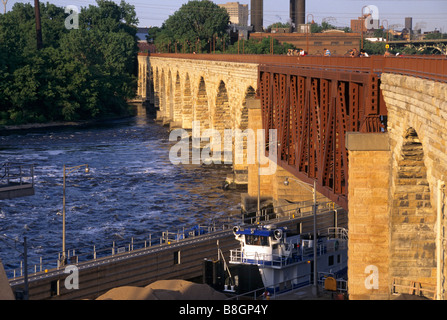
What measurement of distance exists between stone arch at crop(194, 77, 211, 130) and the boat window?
66.0m

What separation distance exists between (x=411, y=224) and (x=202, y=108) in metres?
79.4

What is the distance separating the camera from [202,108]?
109 m

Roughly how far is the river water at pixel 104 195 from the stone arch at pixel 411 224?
20406 mm

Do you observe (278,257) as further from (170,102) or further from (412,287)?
(170,102)

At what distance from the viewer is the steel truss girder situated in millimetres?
33719

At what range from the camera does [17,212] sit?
197ft

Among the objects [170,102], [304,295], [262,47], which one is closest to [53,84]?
[170,102]

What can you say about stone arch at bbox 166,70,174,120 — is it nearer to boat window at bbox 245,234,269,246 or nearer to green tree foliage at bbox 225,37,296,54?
green tree foliage at bbox 225,37,296,54

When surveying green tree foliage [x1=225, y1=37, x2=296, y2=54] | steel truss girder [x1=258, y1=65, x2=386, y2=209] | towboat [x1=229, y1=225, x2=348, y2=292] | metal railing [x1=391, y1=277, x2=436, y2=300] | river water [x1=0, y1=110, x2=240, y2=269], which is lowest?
river water [x1=0, y1=110, x2=240, y2=269]

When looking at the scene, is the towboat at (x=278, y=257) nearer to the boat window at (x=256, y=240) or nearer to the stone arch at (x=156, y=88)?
the boat window at (x=256, y=240)

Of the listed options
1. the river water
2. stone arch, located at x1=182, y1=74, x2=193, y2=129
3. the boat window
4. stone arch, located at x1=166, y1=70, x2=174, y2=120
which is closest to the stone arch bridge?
the boat window

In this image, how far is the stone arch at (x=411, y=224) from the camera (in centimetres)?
3019

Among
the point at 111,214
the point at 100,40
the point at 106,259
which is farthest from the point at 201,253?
the point at 100,40

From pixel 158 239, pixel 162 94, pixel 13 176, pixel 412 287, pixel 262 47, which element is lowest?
pixel 158 239
